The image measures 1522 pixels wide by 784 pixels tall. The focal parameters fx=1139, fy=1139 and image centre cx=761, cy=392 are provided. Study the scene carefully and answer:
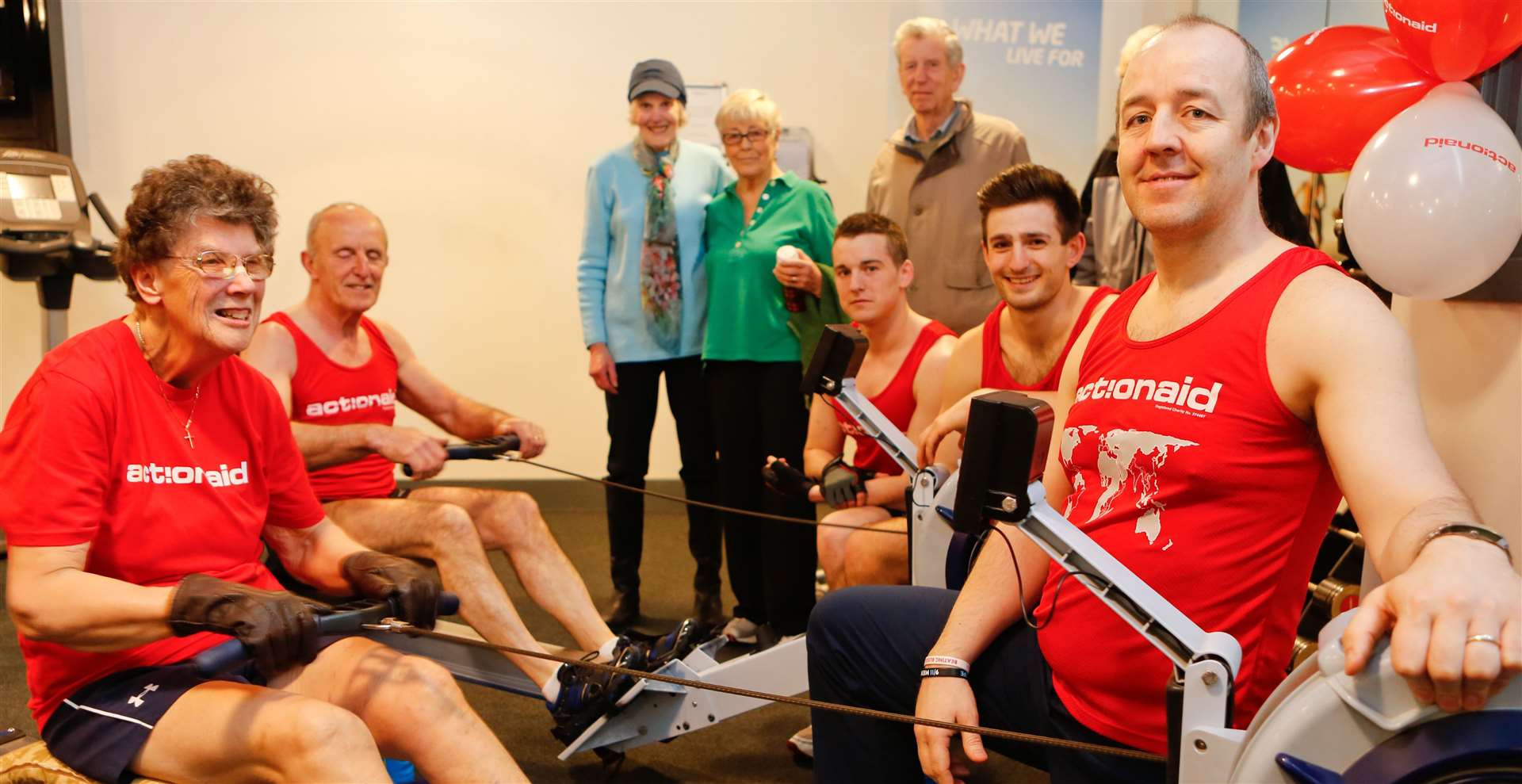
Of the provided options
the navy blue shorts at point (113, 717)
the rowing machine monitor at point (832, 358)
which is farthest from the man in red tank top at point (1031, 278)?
the navy blue shorts at point (113, 717)

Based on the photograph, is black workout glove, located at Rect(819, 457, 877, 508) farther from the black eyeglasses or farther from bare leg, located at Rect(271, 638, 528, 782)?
the black eyeglasses

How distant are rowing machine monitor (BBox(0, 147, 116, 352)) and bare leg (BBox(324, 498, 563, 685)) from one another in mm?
1959

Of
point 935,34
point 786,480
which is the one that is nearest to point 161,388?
point 786,480

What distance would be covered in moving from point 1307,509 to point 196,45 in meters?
4.81

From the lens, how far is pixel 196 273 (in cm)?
158

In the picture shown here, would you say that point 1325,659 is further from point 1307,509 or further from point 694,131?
point 694,131

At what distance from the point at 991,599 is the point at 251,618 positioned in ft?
3.03

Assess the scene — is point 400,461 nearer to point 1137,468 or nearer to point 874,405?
point 874,405

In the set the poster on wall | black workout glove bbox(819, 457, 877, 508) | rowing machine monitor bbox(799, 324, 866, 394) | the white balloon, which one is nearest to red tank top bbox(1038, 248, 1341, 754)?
the white balloon

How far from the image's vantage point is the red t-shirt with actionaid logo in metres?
1.44

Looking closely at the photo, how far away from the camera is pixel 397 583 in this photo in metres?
1.66

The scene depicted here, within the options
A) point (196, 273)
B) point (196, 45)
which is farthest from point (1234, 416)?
point (196, 45)

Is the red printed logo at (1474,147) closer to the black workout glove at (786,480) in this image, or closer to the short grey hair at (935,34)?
the black workout glove at (786,480)

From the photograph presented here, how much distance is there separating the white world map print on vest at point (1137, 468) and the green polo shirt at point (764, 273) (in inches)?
73.1
